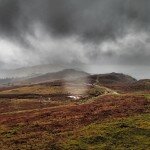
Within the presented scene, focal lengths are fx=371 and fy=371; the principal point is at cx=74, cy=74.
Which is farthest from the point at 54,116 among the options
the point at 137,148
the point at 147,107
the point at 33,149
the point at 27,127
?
the point at 137,148

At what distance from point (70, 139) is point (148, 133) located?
38.0 ft

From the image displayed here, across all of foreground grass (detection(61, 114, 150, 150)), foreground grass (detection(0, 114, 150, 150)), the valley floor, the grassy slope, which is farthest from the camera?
the grassy slope

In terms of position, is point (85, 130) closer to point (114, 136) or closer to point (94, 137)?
point (94, 137)

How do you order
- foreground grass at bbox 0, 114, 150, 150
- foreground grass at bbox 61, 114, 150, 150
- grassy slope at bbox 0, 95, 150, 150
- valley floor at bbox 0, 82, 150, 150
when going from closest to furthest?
foreground grass at bbox 61, 114, 150, 150, foreground grass at bbox 0, 114, 150, 150, valley floor at bbox 0, 82, 150, 150, grassy slope at bbox 0, 95, 150, 150

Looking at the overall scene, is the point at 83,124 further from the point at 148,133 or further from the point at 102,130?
the point at 148,133

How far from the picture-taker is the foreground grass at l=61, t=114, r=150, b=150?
169 feet

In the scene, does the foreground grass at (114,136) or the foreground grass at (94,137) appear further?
the foreground grass at (94,137)

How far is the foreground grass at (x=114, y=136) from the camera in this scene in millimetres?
51406

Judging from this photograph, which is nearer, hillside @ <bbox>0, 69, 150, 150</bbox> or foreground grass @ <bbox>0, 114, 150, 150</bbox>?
foreground grass @ <bbox>0, 114, 150, 150</bbox>

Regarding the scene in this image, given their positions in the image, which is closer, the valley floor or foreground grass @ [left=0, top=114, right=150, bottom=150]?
foreground grass @ [left=0, top=114, right=150, bottom=150]

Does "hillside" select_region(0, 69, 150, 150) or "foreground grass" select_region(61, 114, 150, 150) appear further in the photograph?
"hillside" select_region(0, 69, 150, 150)

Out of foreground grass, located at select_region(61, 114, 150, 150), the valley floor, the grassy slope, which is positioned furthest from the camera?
the grassy slope

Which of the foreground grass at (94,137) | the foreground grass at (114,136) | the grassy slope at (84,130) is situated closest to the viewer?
the foreground grass at (114,136)

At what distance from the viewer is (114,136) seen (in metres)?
55.4
